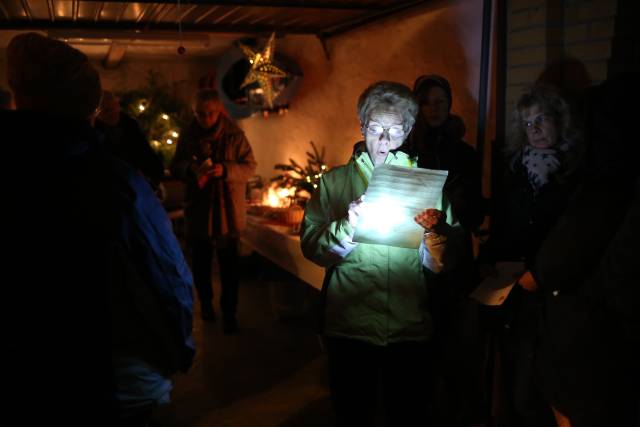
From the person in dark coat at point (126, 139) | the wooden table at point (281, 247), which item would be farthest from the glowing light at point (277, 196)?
the person in dark coat at point (126, 139)

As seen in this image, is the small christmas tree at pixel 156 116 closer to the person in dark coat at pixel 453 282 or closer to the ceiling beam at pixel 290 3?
the ceiling beam at pixel 290 3

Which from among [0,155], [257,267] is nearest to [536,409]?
[0,155]

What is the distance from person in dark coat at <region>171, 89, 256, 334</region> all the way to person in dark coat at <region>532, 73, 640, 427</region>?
303 cm

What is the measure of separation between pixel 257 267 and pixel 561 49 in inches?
170

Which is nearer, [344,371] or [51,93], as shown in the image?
[51,93]

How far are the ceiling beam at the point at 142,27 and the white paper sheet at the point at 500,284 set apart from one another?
376 centimetres

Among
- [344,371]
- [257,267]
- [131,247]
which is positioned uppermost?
[131,247]

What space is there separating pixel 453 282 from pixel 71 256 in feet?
5.81

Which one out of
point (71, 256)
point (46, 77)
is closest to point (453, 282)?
point (71, 256)

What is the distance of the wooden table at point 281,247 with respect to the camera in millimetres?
4352

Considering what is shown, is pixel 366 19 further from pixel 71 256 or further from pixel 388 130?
pixel 71 256

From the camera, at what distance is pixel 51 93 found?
1592 mm

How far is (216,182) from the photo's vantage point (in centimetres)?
472

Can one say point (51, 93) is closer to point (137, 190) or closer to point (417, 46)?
point (137, 190)
